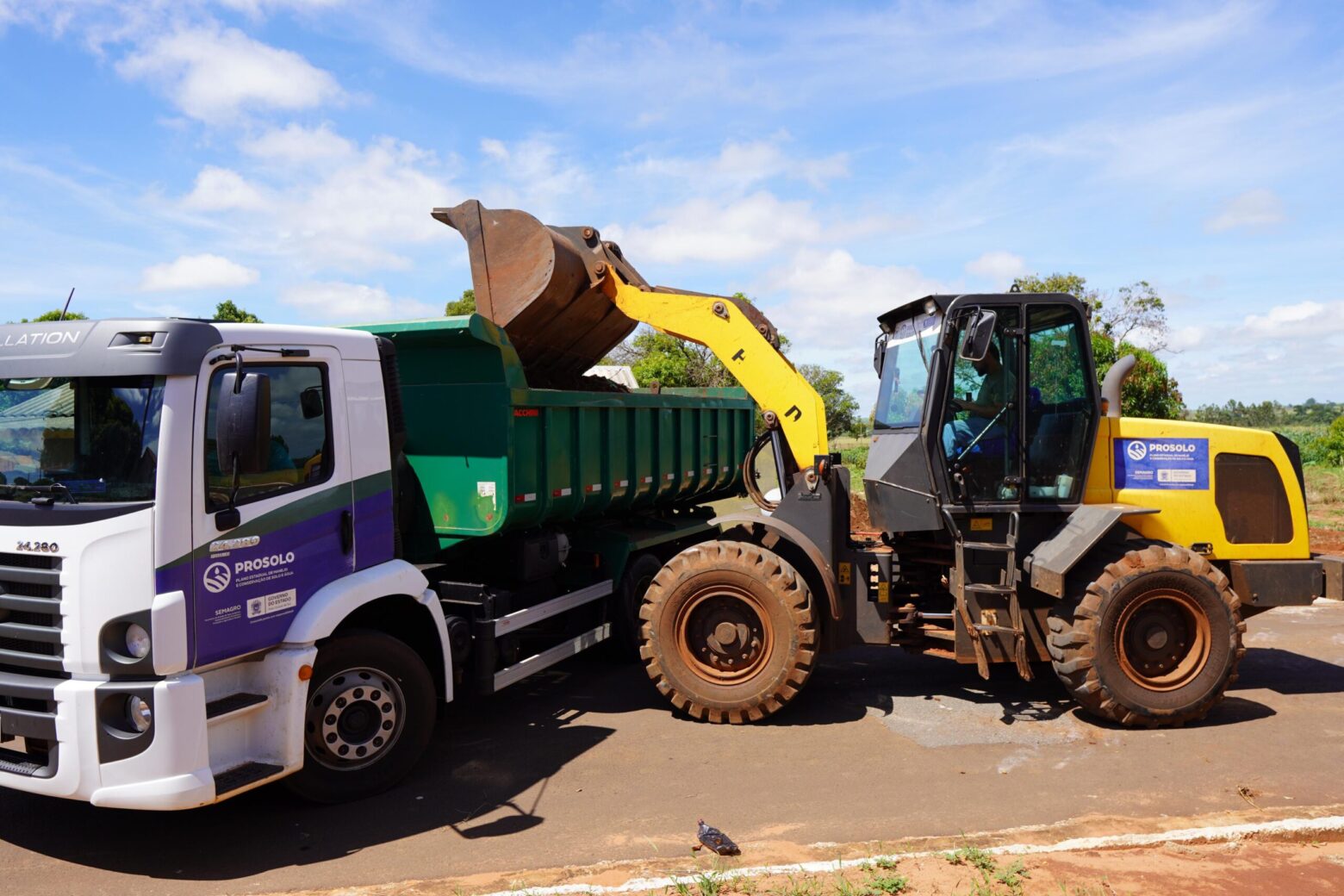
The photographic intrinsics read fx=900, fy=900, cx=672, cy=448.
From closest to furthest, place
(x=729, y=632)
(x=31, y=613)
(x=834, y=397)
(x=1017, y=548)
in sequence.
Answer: (x=31, y=613), (x=729, y=632), (x=1017, y=548), (x=834, y=397)

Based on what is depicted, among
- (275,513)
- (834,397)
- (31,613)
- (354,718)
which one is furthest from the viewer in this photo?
(834,397)

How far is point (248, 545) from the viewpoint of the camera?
4.42 meters

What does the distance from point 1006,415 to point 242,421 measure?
4.88 metres

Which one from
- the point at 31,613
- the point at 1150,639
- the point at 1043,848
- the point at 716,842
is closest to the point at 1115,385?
the point at 1150,639

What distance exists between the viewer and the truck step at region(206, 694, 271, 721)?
14.1 ft

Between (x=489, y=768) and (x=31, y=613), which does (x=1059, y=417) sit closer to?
(x=489, y=768)

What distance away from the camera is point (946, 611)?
6773mm

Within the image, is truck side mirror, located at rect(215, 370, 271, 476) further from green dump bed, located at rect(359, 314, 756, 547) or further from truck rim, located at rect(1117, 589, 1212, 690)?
truck rim, located at rect(1117, 589, 1212, 690)

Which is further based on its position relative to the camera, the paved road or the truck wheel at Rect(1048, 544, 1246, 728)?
the truck wheel at Rect(1048, 544, 1246, 728)

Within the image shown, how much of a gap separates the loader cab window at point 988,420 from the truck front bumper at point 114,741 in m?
4.94

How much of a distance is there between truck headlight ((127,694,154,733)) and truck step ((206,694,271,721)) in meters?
0.25

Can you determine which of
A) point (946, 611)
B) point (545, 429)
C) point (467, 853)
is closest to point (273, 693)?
point (467, 853)

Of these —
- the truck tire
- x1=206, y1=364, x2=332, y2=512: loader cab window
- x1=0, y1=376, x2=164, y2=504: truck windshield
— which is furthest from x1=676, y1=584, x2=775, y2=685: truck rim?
x1=0, y1=376, x2=164, y2=504: truck windshield

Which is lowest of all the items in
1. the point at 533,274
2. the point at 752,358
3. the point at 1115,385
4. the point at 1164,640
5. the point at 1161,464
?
the point at 1164,640
